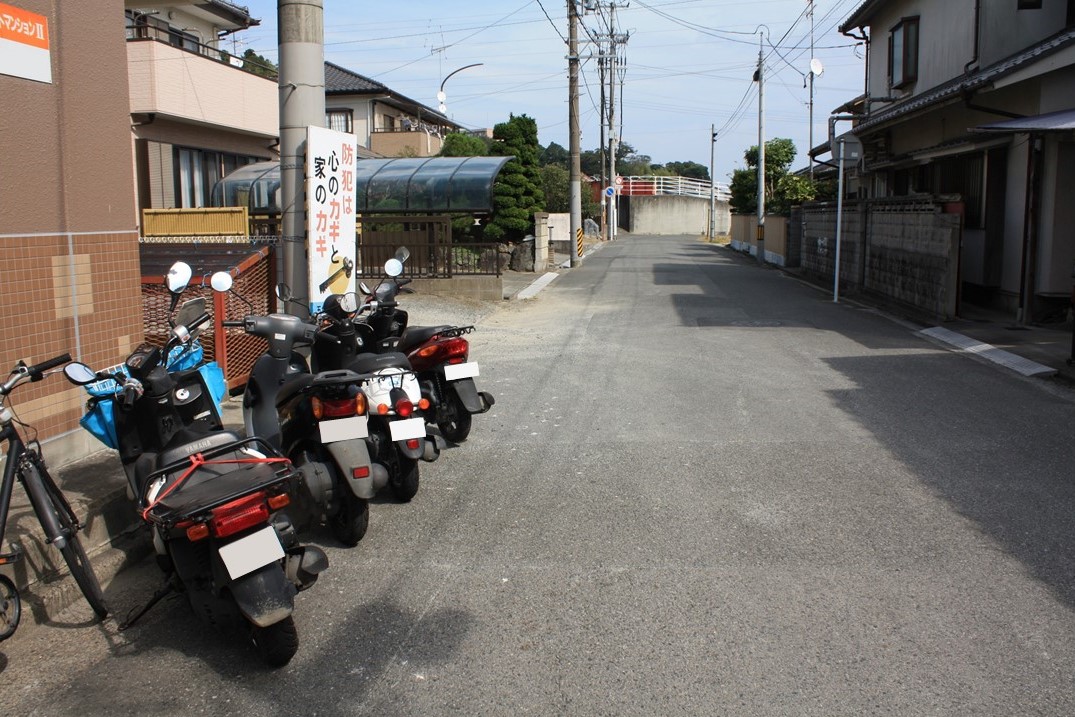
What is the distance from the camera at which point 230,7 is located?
22734 millimetres

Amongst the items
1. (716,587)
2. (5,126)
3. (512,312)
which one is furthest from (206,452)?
(512,312)

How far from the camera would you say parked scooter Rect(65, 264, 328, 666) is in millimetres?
3703

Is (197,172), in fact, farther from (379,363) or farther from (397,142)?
(379,363)

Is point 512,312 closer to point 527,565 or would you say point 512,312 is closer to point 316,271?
point 316,271

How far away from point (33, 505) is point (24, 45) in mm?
3249

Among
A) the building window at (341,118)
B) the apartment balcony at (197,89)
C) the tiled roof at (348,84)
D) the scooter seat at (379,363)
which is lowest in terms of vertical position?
the scooter seat at (379,363)

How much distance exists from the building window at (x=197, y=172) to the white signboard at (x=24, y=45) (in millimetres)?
16167

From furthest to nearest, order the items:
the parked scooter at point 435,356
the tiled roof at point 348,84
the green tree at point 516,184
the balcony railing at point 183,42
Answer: the tiled roof at point 348,84 → the green tree at point 516,184 → the balcony railing at point 183,42 → the parked scooter at point 435,356

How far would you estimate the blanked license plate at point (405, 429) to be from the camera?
5.48m

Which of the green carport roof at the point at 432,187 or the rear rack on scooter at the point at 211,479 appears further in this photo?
the green carport roof at the point at 432,187

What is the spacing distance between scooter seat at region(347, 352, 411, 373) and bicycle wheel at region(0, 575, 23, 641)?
2.39m

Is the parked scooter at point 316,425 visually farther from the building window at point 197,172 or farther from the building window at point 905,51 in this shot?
the building window at point 905,51

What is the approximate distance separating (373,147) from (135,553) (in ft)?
111

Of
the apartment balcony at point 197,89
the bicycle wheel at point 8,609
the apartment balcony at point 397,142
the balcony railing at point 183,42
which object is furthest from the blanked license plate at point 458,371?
the apartment balcony at point 397,142
